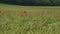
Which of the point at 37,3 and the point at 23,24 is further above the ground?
the point at 23,24

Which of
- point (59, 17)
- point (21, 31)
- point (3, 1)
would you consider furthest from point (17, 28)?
point (3, 1)

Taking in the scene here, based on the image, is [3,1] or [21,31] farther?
[3,1]

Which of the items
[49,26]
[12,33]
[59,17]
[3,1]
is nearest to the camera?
[12,33]

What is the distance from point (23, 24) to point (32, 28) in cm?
26

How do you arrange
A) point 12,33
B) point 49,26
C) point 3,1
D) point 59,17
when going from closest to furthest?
point 12,33
point 49,26
point 59,17
point 3,1

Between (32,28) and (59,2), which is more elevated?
(32,28)

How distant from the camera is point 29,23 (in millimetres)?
4887

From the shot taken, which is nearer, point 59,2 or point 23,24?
point 23,24

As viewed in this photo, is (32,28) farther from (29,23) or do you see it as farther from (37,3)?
(37,3)

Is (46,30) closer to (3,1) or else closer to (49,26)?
(49,26)

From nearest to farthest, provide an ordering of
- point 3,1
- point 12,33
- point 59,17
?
1. point 12,33
2. point 59,17
3. point 3,1

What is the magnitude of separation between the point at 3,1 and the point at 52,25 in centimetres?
4297

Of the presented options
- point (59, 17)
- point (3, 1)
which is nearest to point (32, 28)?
point (59, 17)

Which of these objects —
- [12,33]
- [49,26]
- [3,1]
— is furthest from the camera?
[3,1]
